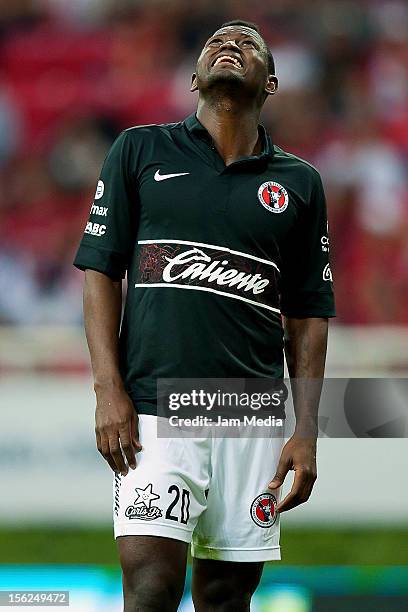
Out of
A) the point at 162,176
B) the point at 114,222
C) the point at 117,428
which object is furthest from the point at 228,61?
the point at 117,428

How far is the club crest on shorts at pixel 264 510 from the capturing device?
12.0 ft

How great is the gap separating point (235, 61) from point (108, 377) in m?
1.16

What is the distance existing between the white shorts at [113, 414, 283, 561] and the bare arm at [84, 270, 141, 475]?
6 cm

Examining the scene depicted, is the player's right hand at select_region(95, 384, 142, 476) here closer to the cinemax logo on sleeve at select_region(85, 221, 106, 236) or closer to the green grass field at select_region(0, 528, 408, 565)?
the cinemax logo on sleeve at select_region(85, 221, 106, 236)

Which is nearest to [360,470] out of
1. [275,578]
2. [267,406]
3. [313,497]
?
[313,497]

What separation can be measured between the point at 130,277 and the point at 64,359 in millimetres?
3997

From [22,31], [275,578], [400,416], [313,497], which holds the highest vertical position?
[22,31]

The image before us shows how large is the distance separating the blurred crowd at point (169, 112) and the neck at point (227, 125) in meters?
5.29

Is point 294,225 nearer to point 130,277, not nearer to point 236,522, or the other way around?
point 130,277

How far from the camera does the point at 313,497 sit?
7.23 m

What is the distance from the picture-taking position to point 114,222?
3.71 metres

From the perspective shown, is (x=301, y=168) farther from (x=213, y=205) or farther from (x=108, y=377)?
(x=108, y=377)

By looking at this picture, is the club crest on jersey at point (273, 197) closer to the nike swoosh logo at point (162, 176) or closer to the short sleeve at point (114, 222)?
the nike swoosh logo at point (162, 176)

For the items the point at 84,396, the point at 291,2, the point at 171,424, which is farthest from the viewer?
the point at 291,2
